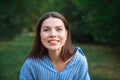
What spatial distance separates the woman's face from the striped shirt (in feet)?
0.58

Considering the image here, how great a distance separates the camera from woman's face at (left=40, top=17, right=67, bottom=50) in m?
3.29

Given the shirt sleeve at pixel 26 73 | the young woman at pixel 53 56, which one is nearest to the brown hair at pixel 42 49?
the young woman at pixel 53 56

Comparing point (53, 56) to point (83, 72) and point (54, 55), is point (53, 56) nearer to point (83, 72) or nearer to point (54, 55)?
point (54, 55)

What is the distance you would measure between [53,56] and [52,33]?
10.6 inches

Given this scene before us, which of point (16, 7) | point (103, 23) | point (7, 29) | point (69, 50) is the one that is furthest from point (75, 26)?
point (69, 50)

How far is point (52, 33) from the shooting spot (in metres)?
3.27

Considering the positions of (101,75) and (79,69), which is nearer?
(79,69)

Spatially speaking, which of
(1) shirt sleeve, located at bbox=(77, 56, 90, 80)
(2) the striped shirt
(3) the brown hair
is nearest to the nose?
(3) the brown hair

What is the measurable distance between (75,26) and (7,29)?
6.31m

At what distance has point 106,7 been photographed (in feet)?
36.8

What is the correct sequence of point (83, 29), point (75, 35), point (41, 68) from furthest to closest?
1. point (75, 35)
2. point (83, 29)
3. point (41, 68)

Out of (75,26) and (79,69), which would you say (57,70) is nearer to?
(79,69)

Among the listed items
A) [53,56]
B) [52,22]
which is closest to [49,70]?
[53,56]

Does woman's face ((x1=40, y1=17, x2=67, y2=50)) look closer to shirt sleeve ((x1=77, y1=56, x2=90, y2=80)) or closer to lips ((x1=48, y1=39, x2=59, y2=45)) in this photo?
lips ((x1=48, y1=39, x2=59, y2=45))
